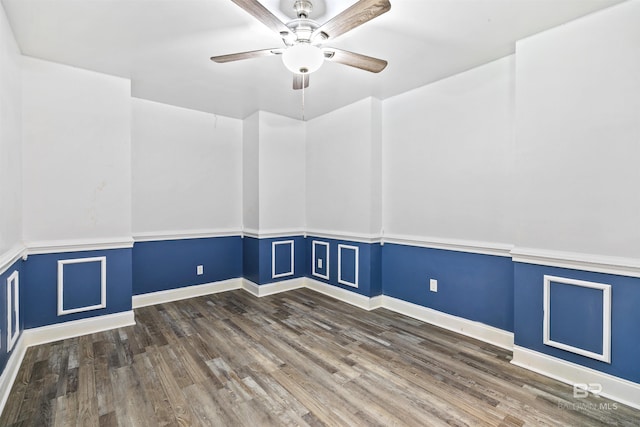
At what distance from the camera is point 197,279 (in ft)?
13.6

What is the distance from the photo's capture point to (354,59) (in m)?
2.16

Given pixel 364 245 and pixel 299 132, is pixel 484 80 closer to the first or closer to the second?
pixel 364 245

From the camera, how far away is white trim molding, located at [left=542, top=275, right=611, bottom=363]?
200 centimetres

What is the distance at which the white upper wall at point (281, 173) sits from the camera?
4.21 meters

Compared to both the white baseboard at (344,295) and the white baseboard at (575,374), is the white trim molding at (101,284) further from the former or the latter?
the white baseboard at (575,374)

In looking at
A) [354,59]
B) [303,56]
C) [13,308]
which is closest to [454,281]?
[354,59]

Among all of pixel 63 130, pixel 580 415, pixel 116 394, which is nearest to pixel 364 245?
pixel 580 415

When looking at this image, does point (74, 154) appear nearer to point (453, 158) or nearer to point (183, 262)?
point (183, 262)

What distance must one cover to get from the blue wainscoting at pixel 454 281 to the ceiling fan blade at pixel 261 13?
2544 millimetres

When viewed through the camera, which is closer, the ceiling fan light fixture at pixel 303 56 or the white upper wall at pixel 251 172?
the ceiling fan light fixture at pixel 303 56

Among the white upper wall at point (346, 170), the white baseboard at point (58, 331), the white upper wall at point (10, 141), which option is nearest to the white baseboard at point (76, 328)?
the white baseboard at point (58, 331)

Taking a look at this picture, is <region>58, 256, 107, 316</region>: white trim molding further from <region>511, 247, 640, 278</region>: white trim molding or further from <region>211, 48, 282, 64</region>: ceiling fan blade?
<region>511, 247, 640, 278</region>: white trim molding

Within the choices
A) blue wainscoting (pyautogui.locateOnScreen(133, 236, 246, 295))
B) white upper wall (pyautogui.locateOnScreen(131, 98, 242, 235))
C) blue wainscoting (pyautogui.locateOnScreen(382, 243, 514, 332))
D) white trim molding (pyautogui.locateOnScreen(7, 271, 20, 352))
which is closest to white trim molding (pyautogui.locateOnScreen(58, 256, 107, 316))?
white trim molding (pyautogui.locateOnScreen(7, 271, 20, 352))

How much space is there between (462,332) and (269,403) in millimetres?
2009
